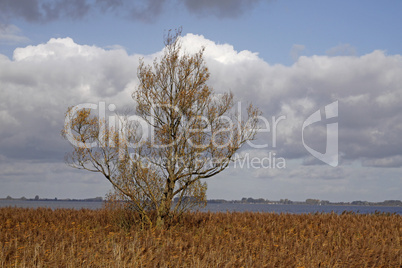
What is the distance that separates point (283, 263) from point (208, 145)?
8093mm

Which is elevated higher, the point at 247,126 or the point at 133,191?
the point at 247,126

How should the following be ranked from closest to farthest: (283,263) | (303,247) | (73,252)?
(283,263), (73,252), (303,247)

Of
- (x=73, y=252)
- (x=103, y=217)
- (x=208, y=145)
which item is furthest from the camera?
(x=103, y=217)

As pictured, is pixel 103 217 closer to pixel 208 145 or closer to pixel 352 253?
pixel 208 145

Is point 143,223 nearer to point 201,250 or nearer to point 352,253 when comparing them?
point 201,250

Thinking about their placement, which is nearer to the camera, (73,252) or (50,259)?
(50,259)

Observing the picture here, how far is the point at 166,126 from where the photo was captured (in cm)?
1795

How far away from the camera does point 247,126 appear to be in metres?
18.3

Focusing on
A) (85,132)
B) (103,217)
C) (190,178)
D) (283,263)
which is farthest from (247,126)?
(103,217)

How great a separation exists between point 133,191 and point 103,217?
601 cm

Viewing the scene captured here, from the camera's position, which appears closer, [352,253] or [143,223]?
[352,253]


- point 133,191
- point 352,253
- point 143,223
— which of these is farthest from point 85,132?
point 352,253

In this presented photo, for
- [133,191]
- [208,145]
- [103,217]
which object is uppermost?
[208,145]

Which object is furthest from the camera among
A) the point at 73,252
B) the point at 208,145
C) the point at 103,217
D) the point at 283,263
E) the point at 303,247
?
the point at 103,217
